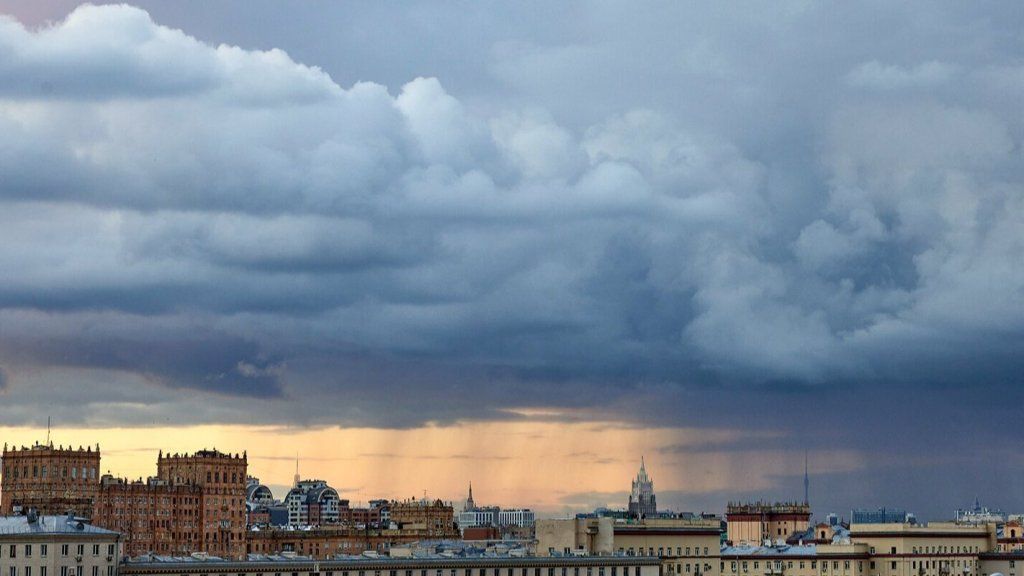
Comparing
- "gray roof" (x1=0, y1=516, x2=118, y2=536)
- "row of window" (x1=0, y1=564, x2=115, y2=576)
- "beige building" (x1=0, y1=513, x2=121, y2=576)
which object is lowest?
"row of window" (x1=0, y1=564, x2=115, y2=576)

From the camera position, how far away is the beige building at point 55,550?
179 metres

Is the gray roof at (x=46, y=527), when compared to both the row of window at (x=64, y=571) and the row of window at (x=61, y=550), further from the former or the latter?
the row of window at (x=64, y=571)

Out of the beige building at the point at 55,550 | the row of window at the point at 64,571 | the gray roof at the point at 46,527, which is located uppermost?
the gray roof at the point at 46,527

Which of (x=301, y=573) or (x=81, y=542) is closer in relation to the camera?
(x=81, y=542)

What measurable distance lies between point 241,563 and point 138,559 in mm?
12069

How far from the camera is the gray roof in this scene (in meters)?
184

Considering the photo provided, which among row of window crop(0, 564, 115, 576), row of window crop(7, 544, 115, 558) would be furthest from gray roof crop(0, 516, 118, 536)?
row of window crop(0, 564, 115, 576)

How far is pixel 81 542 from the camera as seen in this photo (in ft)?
602

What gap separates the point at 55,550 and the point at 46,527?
6182 mm

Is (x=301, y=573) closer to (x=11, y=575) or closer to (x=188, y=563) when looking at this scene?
(x=188, y=563)

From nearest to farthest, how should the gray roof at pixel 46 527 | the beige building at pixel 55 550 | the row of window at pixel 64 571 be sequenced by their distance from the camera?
the row of window at pixel 64 571 → the beige building at pixel 55 550 → the gray roof at pixel 46 527

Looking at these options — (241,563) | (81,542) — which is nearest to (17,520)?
(81,542)

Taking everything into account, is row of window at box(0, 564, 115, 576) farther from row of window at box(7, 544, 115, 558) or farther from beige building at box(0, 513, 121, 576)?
row of window at box(7, 544, 115, 558)

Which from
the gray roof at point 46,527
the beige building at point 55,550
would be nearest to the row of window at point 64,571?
the beige building at point 55,550
